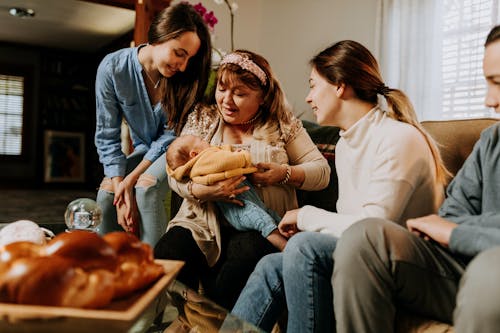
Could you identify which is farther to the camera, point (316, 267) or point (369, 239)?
point (316, 267)

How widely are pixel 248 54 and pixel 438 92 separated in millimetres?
1773

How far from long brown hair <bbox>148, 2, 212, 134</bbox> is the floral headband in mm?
299

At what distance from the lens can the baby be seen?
59.4 inches

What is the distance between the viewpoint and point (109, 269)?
1.96ft

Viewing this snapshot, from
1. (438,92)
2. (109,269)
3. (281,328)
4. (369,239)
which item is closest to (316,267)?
(369,239)

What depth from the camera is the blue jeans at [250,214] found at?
151 cm

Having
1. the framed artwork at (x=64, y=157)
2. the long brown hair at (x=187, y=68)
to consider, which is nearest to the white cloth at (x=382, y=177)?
the long brown hair at (x=187, y=68)

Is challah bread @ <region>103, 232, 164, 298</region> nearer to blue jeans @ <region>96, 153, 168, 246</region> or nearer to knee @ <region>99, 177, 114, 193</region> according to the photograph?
blue jeans @ <region>96, 153, 168, 246</region>

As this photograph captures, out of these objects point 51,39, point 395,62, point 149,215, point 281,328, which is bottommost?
point 281,328

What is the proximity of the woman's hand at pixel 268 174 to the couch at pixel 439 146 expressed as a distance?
A: 14.2 inches

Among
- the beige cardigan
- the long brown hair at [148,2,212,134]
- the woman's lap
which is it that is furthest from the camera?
the long brown hair at [148,2,212,134]

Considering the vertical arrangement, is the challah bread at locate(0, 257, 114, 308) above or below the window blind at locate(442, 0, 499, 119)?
below

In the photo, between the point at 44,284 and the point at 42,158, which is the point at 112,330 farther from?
the point at 42,158

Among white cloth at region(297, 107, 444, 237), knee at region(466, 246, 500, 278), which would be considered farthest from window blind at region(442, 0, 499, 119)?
knee at region(466, 246, 500, 278)
